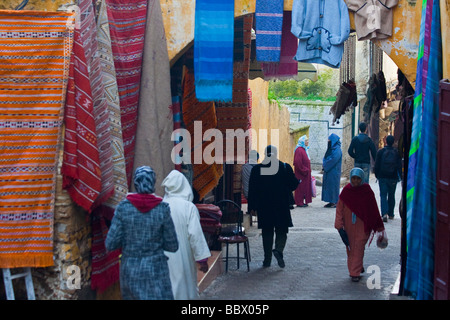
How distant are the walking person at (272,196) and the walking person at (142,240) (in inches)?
154

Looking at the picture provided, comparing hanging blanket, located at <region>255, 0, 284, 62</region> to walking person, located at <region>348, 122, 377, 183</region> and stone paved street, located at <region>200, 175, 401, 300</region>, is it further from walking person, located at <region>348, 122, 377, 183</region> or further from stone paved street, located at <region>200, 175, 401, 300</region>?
walking person, located at <region>348, 122, 377, 183</region>

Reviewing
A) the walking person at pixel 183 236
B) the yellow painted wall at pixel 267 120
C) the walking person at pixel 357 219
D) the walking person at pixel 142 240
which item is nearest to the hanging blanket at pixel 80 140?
the walking person at pixel 183 236

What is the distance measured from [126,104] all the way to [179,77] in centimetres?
167

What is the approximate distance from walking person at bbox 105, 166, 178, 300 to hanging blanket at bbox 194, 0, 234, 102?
2978mm

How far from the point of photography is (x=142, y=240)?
5.54m

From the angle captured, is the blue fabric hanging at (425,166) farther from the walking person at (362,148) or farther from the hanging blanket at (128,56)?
the walking person at (362,148)

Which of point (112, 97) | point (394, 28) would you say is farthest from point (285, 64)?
point (112, 97)

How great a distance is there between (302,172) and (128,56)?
28.4 feet

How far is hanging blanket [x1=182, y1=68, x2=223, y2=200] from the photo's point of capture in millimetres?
9648

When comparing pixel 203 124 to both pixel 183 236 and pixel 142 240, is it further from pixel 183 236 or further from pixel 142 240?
pixel 142 240

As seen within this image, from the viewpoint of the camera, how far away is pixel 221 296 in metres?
7.99

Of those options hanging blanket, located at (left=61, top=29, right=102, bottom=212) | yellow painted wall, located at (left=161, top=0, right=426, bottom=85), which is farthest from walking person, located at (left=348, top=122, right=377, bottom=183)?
hanging blanket, located at (left=61, top=29, right=102, bottom=212)

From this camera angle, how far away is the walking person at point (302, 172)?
→ 52.2 ft
